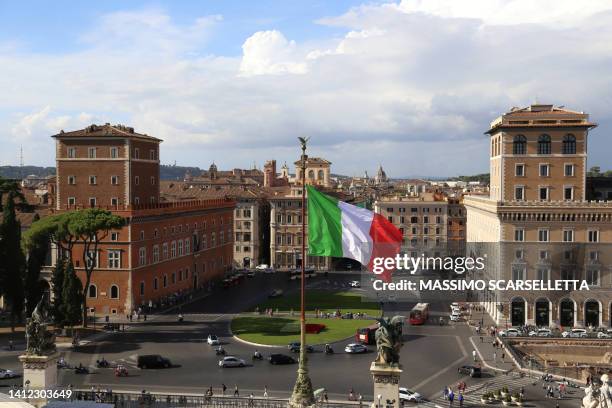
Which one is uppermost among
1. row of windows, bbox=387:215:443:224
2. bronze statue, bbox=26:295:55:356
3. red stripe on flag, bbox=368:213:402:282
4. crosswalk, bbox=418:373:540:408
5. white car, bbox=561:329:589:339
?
red stripe on flag, bbox=368:213:402:282

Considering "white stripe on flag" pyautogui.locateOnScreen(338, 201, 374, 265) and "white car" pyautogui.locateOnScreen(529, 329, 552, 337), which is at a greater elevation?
"white stripe on flag" pyautogui.locateOnScreen(338, 201, 374, 265)

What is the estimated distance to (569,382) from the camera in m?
39.0

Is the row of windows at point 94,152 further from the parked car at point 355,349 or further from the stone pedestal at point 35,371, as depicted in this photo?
the stone pedestal at point 35,371

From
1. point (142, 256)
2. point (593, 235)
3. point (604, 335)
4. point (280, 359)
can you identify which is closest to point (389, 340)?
point (280, 359)

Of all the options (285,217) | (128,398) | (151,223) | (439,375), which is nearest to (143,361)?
A: (128,398)

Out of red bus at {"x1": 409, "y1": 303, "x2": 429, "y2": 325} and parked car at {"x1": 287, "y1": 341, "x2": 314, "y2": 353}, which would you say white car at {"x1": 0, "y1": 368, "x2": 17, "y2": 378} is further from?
red bus at {"x1": 409, "y1": 303, "x2": 429, "y2": 325}

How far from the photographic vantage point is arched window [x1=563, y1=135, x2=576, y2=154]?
180ft

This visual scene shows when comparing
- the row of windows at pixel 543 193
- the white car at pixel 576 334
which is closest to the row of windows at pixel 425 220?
the row of windows at pixel 543 193

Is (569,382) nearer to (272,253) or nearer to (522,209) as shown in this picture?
(522,209)

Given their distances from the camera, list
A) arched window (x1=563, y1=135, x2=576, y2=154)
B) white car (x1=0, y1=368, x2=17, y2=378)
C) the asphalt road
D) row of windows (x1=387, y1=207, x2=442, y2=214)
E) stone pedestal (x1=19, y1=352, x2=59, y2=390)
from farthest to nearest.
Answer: row of windows (x1=387, y1=207, x2=442, y2=214) → arched window (x1=563, y1=135, x2=576, y2=154) → white car (x1=0, y1=368, x2=17, y2=378) → the asphalt road → stone pedestal (x1=19, y1=352, x2=59, y2=390)

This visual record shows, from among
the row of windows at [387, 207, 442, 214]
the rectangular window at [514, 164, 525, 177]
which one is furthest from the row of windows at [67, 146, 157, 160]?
the row of windows at [387, 207, 442, 214]

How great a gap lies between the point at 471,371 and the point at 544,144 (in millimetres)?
22968

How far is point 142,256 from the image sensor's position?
56281mm

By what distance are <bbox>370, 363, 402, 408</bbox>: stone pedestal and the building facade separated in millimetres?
32694
